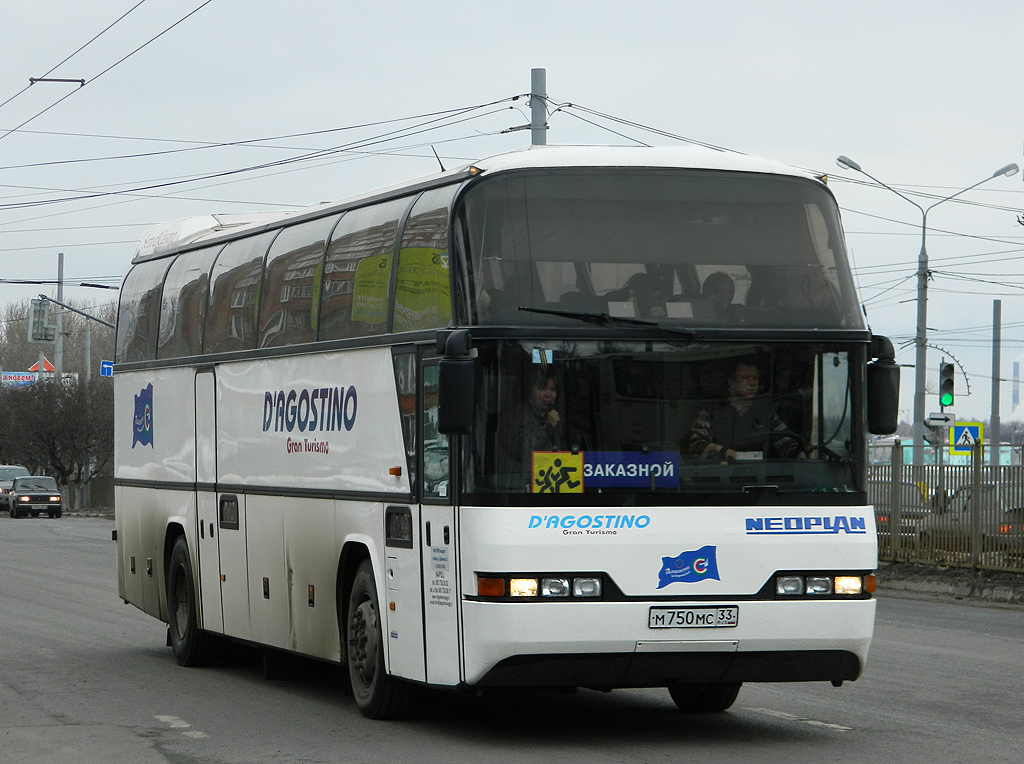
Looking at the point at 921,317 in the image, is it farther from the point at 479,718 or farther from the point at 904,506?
the point at 479,718

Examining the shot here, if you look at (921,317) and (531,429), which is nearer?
(531,429)

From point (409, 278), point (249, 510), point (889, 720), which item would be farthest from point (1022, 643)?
point (409, 278)

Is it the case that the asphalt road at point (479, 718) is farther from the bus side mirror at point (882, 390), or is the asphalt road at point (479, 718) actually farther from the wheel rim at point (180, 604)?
the bus side mirror at point (882, 390)

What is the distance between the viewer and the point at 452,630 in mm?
9297

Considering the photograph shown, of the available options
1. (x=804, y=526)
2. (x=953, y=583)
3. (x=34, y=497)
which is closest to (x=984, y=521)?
(x=953, y=583)

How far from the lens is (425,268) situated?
9.93 m

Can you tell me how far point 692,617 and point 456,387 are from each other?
1.74 meters

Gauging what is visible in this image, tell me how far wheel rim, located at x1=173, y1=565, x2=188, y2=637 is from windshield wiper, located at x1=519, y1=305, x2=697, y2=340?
250 inches

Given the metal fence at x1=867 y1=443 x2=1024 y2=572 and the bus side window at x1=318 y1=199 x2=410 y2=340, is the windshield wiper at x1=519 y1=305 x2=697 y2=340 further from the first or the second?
the metal fence at x1=867 y1=443 x2=1024 y2=572

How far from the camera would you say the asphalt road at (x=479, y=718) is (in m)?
9.21

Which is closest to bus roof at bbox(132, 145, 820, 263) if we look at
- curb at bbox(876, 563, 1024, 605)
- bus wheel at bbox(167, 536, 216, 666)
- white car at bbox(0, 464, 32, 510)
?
bus wheel at bbox(167, 536, 216, 666)

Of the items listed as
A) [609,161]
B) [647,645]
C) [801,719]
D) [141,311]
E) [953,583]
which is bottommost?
[953,583]

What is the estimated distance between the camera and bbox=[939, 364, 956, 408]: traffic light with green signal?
31.3 metres

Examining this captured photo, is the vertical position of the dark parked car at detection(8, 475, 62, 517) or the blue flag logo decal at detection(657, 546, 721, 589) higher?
the blue flag logo decal at detection(657, 546, 721, 589)
